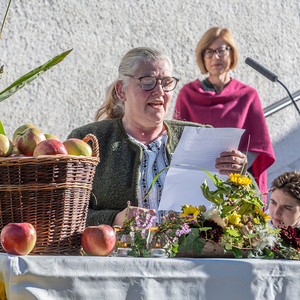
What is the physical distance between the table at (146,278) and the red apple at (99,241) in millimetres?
104

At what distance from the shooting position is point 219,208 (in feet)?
3.88

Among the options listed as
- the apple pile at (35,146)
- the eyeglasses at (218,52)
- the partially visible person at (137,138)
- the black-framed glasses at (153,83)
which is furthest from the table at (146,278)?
the eyeglasses at (218,52)

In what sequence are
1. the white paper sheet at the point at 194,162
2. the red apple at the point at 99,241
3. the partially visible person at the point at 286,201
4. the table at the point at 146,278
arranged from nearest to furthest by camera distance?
the table at the point at 146,278 < the red apple at the point at 99,241 < the white paper sheet at the point at 194,162 < the partially visible person at the point at 286,201

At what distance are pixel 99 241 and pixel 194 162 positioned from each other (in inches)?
26.2

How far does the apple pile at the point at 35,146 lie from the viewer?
1.12 metres

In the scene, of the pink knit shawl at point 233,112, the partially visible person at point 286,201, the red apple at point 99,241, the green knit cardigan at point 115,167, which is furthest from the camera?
the pink knit shawl at point 233,112

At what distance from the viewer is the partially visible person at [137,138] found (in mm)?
1962

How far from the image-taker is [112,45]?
10.9ft

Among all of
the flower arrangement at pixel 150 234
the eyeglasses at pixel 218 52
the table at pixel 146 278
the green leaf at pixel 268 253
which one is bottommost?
the table at pixel 146 278

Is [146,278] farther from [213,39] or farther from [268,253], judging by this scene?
[213,39]

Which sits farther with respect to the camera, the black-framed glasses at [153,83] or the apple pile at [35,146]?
the black-framed glasses at [153,83]

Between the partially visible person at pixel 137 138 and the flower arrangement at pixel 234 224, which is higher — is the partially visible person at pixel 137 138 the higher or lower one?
the higher one

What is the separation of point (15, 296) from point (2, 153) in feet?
1.22

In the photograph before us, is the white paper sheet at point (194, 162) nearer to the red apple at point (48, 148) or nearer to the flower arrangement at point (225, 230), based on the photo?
the flower arrangement at point (225, 230)
